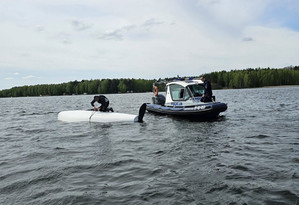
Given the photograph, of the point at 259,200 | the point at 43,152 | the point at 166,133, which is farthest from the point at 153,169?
the point at 166,133

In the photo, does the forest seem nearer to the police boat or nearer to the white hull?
the police boat

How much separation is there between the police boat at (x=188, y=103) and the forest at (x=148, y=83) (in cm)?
10335

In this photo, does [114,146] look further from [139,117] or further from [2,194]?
[139,117]

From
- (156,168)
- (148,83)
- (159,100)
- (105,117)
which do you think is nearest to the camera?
(156,168)

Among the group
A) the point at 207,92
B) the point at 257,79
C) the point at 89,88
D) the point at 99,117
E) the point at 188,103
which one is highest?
the point at 257,79

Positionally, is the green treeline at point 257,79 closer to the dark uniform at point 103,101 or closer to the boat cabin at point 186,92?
the boat cabin at point 186,92

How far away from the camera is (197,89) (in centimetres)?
1781

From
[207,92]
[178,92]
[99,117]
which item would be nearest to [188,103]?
[178,92]

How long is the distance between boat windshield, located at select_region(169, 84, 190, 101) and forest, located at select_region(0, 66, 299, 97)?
103347 mm

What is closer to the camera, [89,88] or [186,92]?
[186,92]

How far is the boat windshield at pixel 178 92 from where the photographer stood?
17.9m

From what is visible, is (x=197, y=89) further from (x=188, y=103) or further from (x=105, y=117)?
(x=105, y=117)

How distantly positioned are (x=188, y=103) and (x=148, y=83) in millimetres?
158203

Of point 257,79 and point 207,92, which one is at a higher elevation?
point 257,79
